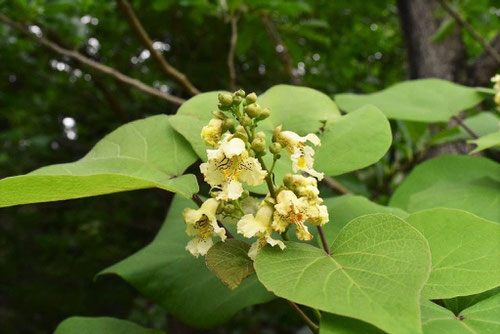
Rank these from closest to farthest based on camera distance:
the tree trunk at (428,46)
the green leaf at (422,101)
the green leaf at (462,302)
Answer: the green leaf at (462,302) → the green leaf at (422,101) → the tree trunk at (428,46)

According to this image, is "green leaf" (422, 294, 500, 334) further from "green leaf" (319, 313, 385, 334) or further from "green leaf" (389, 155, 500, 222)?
"green leaf" (389, 155, 500, 222)

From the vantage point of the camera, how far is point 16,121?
8.28 ft

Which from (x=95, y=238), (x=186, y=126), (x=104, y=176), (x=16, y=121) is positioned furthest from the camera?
(x=16, y=121)

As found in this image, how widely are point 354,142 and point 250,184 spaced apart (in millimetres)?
245

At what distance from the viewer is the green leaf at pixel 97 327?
3.13 feet

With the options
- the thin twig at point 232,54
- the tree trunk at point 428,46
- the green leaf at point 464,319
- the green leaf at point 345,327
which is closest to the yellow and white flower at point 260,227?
the green leaf at point 345,327

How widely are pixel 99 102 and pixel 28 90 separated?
43cm

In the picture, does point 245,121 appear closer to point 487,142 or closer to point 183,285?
point 183,285

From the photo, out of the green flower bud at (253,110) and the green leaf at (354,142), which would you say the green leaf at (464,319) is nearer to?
the green leaf at (354,142)

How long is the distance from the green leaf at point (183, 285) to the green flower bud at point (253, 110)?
12.4 inches

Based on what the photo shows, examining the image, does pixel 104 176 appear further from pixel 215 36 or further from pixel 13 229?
pixel 13 229

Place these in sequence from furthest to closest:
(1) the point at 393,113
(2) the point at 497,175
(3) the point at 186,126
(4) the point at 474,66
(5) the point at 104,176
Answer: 1. (4) the point at 474,66
2. (1) the point at 393,113
3. (2) the point at 497,175
4. (3) the point at 186,126
5. (5) the point at 104,176

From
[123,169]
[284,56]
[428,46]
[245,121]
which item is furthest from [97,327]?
[428,46]

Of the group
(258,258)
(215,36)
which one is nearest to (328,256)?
(258,258)
